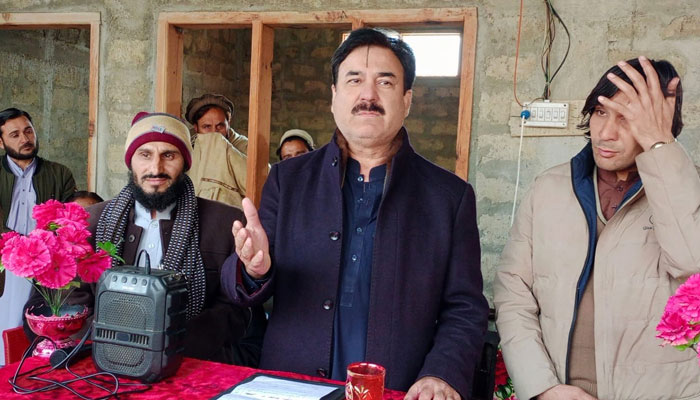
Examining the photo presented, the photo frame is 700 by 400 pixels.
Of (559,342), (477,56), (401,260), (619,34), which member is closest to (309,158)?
(401,260)

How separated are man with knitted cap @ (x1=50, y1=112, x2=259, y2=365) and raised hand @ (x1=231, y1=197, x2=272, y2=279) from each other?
0.64 meters

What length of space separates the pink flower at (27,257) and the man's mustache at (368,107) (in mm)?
903

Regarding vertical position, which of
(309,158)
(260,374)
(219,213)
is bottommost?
(260,374)

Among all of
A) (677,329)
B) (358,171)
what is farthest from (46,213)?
(677,329)

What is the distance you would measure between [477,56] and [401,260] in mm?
2109

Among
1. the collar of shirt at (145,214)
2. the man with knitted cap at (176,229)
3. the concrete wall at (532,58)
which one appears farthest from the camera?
the concrete wall at (532,58)

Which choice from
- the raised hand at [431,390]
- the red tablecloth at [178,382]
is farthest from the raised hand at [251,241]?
the raised hand at [431,390]

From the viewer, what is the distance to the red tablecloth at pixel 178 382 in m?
1.48

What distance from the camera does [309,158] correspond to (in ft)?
6.73

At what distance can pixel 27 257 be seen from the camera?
1.59m

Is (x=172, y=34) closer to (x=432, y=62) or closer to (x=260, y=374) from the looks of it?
(x=260, y=374)

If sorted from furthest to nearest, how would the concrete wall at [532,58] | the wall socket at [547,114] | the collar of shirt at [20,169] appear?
the collar of shirt at [20,169] → the wall socket at [547,114] → the concrete wall at [532,58]

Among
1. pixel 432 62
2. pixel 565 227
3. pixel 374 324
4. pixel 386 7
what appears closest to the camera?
pixel 374 324

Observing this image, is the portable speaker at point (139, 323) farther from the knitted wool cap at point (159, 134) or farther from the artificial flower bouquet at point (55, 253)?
the knitted wool cap at point (159, 134)
